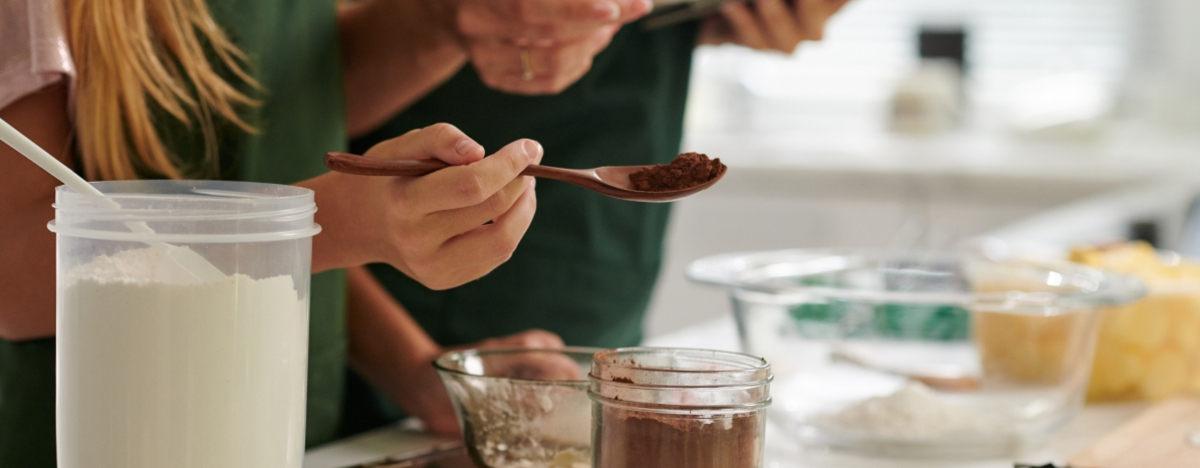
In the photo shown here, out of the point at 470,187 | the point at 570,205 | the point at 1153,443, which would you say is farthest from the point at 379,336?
the point at 1153,443

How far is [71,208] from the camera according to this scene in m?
0.42

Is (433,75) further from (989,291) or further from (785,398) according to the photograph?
(989,291)

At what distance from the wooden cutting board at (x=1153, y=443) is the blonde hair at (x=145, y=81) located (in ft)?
1.86

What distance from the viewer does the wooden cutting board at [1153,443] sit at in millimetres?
651

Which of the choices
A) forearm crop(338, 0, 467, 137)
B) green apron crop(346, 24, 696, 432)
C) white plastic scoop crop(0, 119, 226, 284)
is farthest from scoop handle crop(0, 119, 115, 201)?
green apron crop(346, 24, 696, 432)

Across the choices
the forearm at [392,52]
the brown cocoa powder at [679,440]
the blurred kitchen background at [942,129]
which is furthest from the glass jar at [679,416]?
the blurred kitchen background at [942,129]

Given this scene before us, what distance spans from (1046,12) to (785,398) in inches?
116

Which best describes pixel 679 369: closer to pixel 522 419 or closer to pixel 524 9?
pixel 522 419

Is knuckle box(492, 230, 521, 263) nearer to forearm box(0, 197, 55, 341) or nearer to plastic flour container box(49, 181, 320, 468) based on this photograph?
plastic flour container box(49, 181, 320, 468)

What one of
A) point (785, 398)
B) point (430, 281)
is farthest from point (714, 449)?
point (785, 398)

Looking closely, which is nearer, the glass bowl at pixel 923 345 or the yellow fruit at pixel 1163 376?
the glass bowl at pixel 923 345

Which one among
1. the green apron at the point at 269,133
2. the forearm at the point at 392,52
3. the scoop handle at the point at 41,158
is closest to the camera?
the scoop handle at the point at 41,158

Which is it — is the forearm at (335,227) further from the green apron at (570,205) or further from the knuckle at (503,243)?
the green apron at (570,205)

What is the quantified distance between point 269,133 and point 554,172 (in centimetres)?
27
